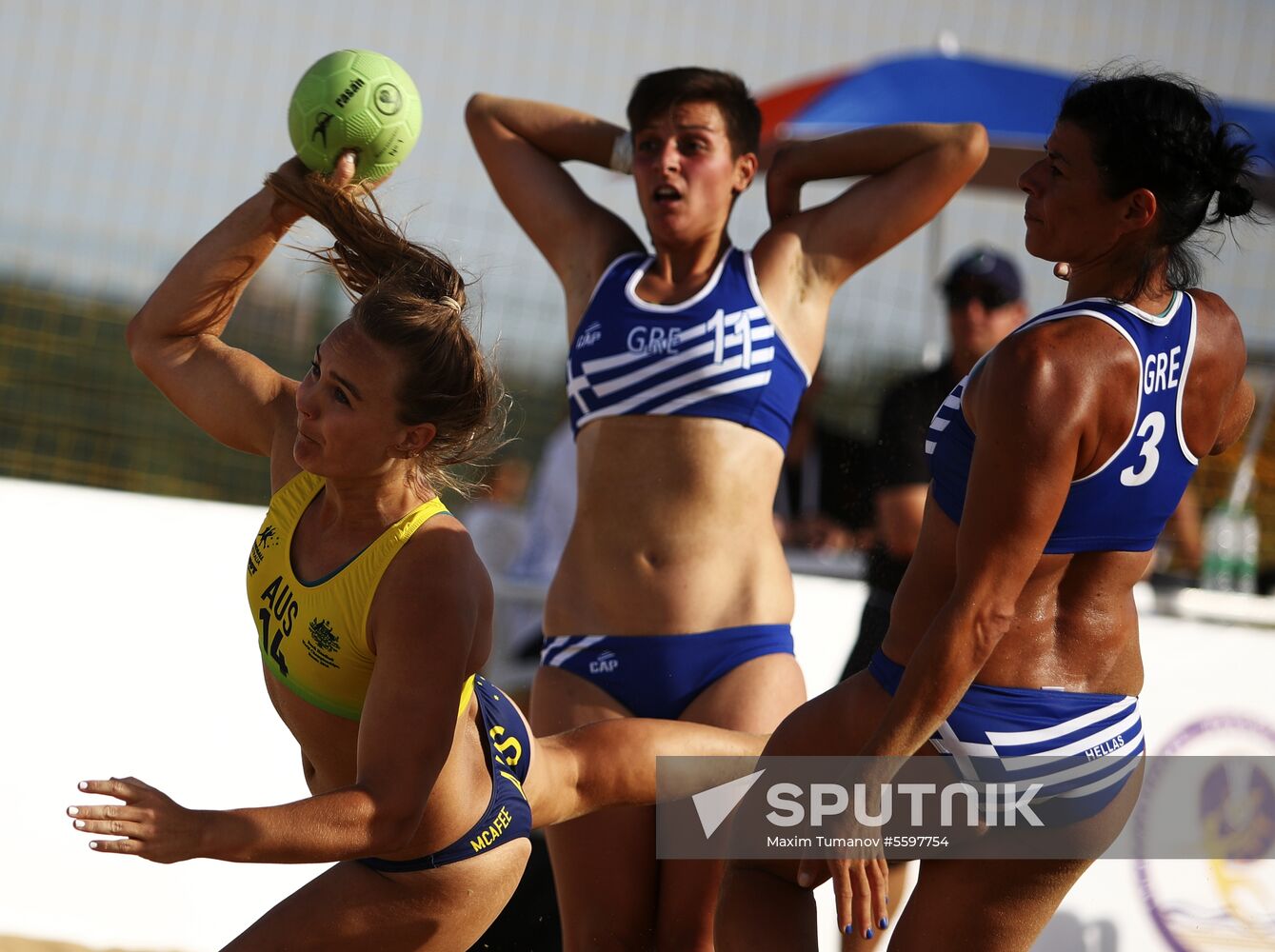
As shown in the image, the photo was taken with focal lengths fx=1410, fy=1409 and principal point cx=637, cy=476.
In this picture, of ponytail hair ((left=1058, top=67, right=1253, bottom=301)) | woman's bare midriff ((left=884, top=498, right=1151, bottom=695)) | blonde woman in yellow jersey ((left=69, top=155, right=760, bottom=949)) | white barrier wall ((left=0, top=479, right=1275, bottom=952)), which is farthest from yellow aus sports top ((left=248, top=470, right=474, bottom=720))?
white barrier wall ((left=0, top=479, right=1275, bottom=952))

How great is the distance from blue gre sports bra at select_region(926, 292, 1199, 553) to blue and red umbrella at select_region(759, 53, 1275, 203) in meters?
5.21

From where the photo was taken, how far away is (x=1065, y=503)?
2346 mm

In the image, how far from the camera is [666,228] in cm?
370

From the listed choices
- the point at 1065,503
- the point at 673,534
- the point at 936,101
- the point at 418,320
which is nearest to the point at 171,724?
the point at 673,534

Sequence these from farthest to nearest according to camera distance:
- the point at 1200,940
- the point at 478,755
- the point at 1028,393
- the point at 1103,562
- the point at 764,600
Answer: the point at 1200,940
the point at 764,600
the point at 478,755
the point at 1103,562
the point at 1028,393

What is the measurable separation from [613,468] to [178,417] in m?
6.32

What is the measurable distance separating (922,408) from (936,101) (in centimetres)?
375

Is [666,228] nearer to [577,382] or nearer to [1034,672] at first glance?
[577,382]

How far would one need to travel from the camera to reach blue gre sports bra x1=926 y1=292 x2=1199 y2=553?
2.35m

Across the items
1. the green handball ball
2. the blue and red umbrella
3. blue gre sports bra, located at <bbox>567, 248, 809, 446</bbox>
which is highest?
the blue and red umbrella

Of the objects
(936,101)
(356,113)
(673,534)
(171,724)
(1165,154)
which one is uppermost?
(936,101)

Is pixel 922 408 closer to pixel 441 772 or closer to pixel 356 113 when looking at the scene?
pixel 356 113

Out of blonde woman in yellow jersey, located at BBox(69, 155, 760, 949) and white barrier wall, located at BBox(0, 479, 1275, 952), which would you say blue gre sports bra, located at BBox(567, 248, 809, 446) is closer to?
blonde woman in yellow jersey, located at BBox(69, 155, 760, 949)

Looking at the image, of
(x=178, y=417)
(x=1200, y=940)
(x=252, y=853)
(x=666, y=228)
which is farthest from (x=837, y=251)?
(x=178, y=417)
